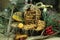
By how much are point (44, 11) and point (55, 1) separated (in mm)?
470

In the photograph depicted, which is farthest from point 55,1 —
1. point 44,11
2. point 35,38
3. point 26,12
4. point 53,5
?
point 35,38

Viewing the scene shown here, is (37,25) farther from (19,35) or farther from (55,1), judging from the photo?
(55,1)

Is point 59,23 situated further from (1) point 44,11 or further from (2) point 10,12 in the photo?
(2) point 10,12

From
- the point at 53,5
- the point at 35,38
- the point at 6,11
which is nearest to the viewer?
the point at 35,38

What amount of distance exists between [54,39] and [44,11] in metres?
0.40

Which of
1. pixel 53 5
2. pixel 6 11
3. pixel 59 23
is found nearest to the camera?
pixel 59 23

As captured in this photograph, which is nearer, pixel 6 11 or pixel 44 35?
pixel 44 35

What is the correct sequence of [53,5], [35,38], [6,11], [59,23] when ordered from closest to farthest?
1. [35,38]
2. [59,23]
3. [6,11]
4. [53,5]

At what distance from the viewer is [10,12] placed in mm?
2486

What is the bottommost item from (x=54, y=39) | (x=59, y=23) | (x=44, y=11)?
(x=54, y=39)

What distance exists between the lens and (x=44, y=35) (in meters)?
2.28

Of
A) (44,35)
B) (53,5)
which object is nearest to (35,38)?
(44,35)

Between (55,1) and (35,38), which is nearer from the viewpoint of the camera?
(35,38)

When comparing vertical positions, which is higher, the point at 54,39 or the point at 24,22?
the point at 24,22
